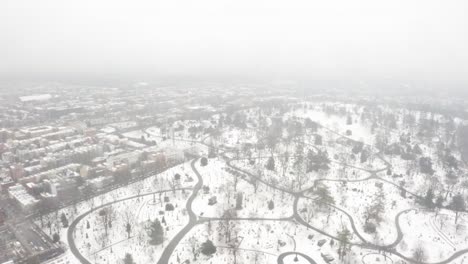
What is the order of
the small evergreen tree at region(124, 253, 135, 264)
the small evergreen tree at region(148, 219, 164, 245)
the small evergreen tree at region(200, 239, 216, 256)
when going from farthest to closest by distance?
the small evergreen tree at region(148, 219, 164, 245), the small evergreen tree at region(200, 239, 216, 256), the small evergreen tree at region(124, 253, 135, 264)

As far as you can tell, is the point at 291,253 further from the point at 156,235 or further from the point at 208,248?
the point at 156,235

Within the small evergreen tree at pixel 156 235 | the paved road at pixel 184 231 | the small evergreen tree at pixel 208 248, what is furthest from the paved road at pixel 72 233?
the small evergreen tree at pixel 208 248

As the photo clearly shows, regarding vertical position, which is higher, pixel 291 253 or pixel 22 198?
pixel 22 198

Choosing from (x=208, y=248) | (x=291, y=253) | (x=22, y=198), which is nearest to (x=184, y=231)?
(x=208, y=248)

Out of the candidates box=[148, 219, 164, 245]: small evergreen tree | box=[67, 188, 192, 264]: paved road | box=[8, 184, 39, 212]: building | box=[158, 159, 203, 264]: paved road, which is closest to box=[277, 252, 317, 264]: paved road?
box=[158, 159, 203, 264]: paved road

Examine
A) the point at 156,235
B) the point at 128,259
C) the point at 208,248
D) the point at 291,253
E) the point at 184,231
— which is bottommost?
the point at 291,253

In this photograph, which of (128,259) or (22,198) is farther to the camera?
(22,198)

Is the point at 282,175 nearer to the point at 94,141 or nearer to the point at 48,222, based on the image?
the point at 48,222

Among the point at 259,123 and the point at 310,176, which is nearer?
the point at 310,176

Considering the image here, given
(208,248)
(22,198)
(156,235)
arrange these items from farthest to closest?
1. (22,198)
2. (156,235)
3. (208,248)

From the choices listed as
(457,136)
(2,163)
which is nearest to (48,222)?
(2,163)

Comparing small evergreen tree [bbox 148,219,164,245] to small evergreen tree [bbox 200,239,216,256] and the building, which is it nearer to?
small evergreen tree [bbox 200,239,216,256]
